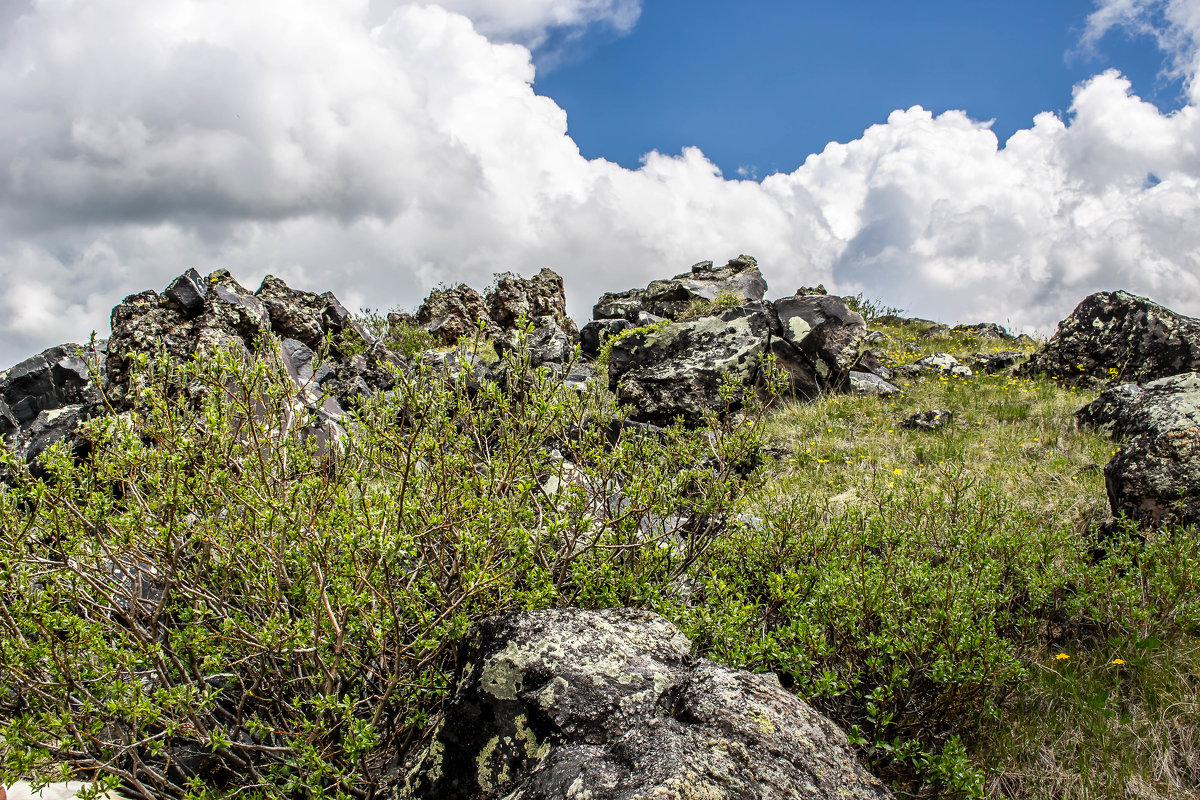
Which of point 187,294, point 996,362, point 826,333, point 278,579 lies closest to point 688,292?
point 826,333

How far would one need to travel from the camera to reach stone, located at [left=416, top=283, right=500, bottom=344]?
20016mm

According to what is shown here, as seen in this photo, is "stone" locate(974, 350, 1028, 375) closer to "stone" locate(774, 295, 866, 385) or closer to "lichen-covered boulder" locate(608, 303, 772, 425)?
"stone" locate(774, 295, 866, 385)

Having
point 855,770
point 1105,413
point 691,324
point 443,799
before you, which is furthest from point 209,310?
point 1105,413

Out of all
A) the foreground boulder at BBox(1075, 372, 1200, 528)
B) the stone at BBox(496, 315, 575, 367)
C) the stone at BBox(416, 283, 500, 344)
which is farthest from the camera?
the stone at BBox(416, 283, 500, 344)

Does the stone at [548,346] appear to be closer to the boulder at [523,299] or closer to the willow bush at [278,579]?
the boulder at [523,299]

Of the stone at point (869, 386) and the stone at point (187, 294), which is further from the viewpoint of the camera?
the stone at point (869, 386)

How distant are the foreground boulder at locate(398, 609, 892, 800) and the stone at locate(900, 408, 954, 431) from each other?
7.32 metres

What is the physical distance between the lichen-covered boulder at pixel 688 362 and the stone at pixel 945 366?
12.5ft

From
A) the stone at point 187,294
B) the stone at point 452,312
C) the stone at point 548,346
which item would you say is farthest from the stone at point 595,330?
the stone at point 187,294

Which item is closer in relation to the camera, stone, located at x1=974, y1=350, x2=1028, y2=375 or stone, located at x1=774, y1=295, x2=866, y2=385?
stone, located at x1=774, y1=295, x2=866, y2=385

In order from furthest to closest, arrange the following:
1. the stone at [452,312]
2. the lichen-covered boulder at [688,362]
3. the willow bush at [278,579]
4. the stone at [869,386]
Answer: the stone at [452,312]
the stone at [869,386]
the lichen-covered boulder at [688,362]
the willow bush at [278,579]

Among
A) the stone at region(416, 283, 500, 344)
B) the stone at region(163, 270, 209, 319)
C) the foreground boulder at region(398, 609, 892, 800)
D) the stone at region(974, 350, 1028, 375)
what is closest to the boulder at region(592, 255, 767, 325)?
the stone at region(416, 283, 500, 344)

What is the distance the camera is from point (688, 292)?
1852 centimetres

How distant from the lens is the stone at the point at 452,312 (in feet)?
65.7
